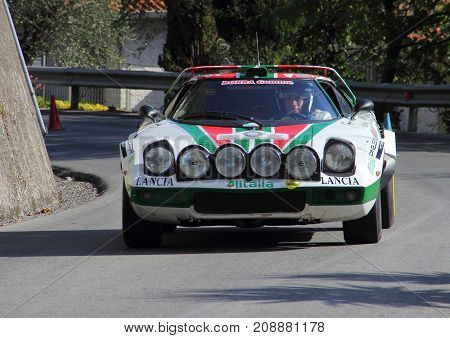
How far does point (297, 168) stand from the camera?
351 inches

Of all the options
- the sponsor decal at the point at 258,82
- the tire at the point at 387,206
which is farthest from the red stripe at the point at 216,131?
the tire at the point at 387,206

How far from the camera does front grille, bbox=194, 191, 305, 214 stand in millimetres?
8930

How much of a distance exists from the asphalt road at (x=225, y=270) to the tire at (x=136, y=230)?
12 centimetres

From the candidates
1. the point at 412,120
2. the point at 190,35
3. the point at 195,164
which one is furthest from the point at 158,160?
the point at 190,35

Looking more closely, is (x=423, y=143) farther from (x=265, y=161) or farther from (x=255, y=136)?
(x=265, y=161)

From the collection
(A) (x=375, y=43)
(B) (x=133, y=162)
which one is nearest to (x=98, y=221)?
(B) (x=133, y=162)

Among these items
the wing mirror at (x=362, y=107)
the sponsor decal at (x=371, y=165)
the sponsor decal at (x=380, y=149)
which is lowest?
the sponsor decal at (x=371, y=165)

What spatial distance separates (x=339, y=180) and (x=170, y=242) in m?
1.84

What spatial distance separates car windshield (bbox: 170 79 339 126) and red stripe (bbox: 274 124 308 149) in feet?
0.63

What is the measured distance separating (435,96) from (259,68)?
1379 centimetres

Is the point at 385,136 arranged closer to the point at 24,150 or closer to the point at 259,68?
the point at 259,68

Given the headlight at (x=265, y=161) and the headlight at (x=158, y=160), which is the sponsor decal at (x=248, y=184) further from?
the headlight at (x=158, y=160)

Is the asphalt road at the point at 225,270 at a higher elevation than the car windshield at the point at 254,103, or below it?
below

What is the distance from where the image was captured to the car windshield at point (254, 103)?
972 cm
